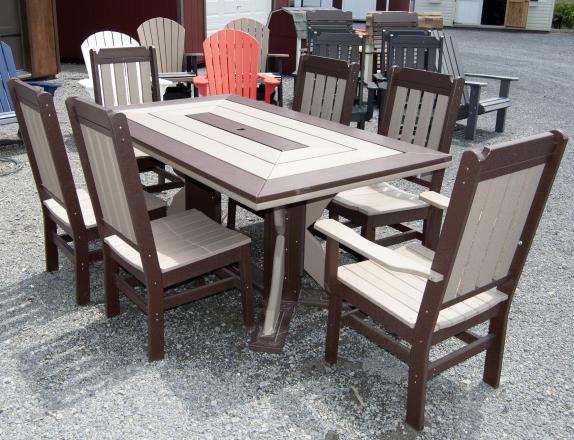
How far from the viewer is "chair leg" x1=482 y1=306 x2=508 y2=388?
2404 mm

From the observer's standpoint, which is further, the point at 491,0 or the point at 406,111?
the point at 491,0

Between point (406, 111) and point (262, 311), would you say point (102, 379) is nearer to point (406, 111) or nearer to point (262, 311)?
point (262, 311)

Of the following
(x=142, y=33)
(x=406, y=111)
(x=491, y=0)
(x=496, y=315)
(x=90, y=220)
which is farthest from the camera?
(x=491, y=0)

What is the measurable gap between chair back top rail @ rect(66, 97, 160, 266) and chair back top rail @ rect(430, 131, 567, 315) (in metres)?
1.07

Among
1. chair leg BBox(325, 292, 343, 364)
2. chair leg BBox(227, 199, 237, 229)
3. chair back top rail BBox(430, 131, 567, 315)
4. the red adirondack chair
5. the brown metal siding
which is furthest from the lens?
the brown metal siding

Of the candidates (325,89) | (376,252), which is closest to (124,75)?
(325,89)

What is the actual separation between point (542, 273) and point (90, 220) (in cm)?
244

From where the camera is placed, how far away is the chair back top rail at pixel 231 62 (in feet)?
19.1

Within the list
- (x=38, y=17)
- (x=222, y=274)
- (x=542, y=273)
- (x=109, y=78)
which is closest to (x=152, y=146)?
(x=222, y=274)

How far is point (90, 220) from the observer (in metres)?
3.04

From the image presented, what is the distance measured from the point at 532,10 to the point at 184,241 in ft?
66.3

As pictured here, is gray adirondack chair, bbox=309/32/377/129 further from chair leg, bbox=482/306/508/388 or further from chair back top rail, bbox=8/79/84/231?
chair leg, bbox=482/306/508/388

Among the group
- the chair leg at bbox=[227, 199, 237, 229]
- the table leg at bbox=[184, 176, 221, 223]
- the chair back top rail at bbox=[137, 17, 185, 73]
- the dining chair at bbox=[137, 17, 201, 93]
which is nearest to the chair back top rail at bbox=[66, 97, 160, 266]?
the table leg at bbox=[184, 176, 221, 223]

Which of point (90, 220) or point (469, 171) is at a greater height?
point (469, 171)
